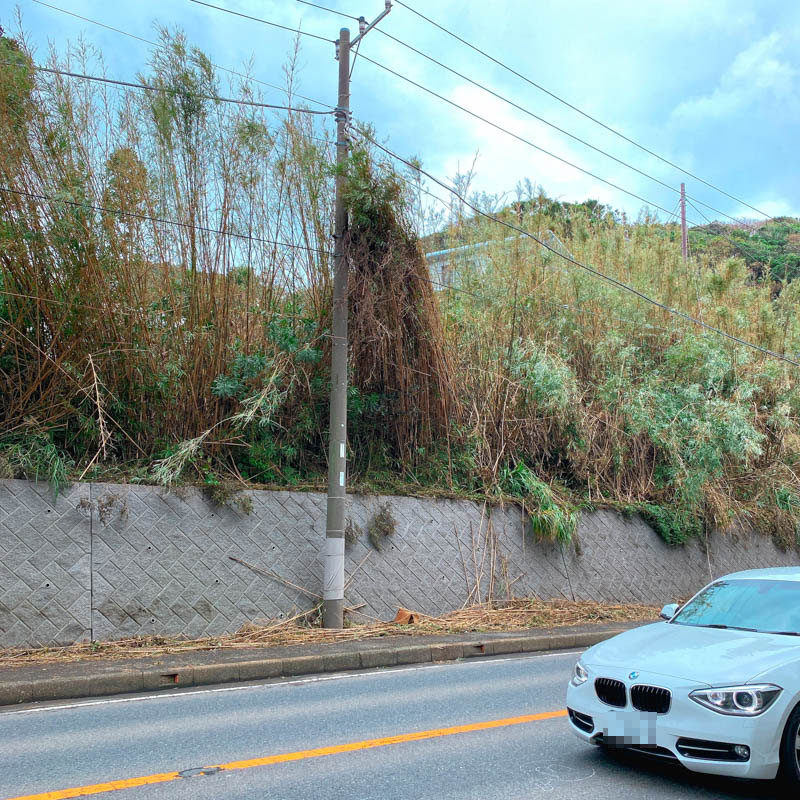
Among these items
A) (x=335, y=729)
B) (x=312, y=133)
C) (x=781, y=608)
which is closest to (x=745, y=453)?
(x=312, y=133)

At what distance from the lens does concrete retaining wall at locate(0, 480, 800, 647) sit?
30.9 ft

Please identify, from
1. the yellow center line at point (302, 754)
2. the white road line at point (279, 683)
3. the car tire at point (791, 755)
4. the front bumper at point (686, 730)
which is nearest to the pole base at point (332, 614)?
the white road line at point (279, 683)

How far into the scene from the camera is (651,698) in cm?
472

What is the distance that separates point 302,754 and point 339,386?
6.40m

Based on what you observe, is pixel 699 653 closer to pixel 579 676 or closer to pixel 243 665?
pixel 579 676

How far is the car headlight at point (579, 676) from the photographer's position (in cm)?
524

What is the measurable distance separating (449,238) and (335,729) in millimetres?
11162

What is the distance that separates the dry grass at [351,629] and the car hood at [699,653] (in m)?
5.69

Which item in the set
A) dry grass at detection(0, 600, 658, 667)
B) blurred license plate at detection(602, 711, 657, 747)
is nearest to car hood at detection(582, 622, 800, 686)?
blurred license plate at detection(602, 711, 657, 747)

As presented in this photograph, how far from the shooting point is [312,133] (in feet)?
40.5

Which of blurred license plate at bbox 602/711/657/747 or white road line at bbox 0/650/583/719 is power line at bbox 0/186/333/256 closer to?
white road line at bbox 0/650/583/719

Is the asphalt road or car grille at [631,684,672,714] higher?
Answer: car grille at [631,684,672,714]

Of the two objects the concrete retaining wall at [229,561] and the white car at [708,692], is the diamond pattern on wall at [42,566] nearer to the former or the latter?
the concrete retaining wall at [229,561]

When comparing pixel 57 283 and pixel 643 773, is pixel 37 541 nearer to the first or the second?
pixel 57 283
